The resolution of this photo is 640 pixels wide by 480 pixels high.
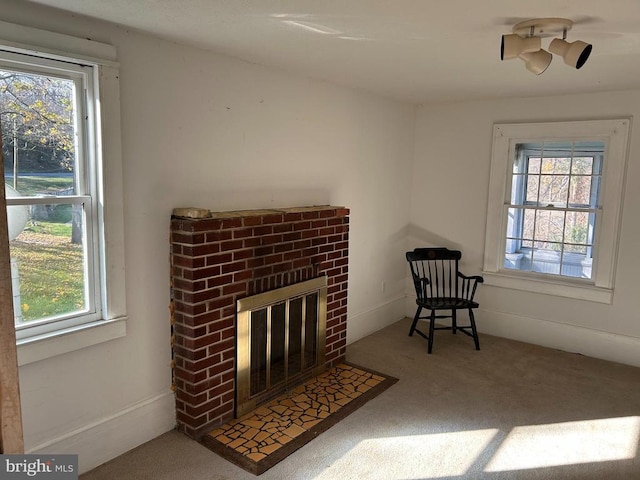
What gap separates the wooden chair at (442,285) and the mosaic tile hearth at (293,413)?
3.14 ft

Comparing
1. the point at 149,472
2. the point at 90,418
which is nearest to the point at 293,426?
the point at 149,472

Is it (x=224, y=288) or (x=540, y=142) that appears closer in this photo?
(x=224, y=288)

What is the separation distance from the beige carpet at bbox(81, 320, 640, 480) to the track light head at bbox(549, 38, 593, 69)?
2.13 m

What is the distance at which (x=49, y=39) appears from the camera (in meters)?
2.20

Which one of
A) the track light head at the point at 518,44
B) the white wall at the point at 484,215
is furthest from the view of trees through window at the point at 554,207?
the track light head at the point at 518,44

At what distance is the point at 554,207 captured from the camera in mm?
4438

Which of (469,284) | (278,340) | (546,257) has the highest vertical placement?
(546,257)

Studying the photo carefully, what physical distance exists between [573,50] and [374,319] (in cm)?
309

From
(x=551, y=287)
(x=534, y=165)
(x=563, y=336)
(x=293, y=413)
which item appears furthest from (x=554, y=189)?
(x=293, y=413)

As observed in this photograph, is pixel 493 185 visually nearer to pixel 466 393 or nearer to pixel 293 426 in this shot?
pixel 466 393

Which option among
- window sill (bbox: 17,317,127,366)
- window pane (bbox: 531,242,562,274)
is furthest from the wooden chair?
window sill (bbox: 17,317,127,366)

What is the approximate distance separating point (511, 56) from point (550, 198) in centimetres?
245

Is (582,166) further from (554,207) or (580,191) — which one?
(554,207)

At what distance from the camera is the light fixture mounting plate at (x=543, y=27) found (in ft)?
7.45
